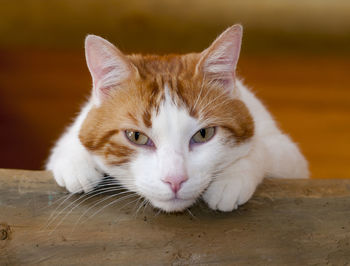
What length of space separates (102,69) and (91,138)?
23 centimetres

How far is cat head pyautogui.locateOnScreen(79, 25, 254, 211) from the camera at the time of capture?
1.52 m

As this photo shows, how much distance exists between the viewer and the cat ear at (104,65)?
5.44 feet

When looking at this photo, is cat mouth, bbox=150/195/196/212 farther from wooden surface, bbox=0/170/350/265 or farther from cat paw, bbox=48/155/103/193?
cat paw, bbox=48/155/103/193

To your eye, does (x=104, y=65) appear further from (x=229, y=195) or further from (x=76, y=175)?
(x=229, y=195)

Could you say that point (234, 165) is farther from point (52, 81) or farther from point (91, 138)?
point (52, 81)

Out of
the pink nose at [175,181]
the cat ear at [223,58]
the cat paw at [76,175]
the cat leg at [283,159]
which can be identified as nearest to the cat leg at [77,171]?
the cat paw at [76,175]

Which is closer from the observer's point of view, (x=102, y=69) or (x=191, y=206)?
(x=191, y=206)

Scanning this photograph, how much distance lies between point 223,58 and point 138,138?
40cm

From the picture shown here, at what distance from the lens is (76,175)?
161 centimetres

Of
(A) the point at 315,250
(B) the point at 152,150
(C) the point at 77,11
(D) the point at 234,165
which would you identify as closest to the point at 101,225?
(B) the point at 152,150

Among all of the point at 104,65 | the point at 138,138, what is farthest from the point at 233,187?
the point at 104,65

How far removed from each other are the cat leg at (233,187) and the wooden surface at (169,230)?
0.04m

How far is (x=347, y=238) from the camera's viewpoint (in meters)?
1.60

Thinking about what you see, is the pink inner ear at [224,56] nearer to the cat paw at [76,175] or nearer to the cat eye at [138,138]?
the cat eye at [138,138]
